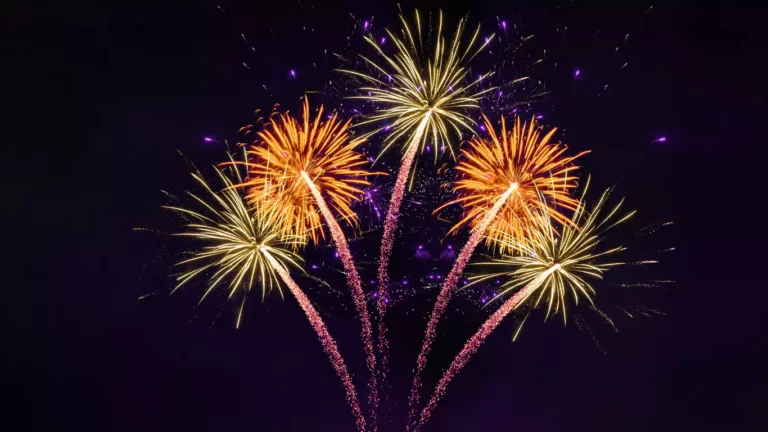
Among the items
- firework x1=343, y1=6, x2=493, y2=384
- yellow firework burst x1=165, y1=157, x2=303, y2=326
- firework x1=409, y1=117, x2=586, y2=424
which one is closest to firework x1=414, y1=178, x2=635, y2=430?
firework x1=409, y1=117, x2=586, y2=424

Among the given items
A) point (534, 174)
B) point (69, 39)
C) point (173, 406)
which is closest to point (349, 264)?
point (534, 174)

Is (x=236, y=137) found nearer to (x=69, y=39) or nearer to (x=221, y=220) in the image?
(x=221, y=220)

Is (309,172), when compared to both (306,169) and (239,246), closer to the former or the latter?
(306,169)

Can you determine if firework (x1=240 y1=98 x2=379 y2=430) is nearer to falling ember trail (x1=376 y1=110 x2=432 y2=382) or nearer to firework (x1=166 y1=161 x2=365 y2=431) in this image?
firework (x1=166 y1=161 x2=365 y2=431)

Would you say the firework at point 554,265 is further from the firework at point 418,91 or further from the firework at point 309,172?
the firework at point 309,172

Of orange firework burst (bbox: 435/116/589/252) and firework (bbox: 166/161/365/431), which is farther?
firework (bbox: 166/161/365/431)
